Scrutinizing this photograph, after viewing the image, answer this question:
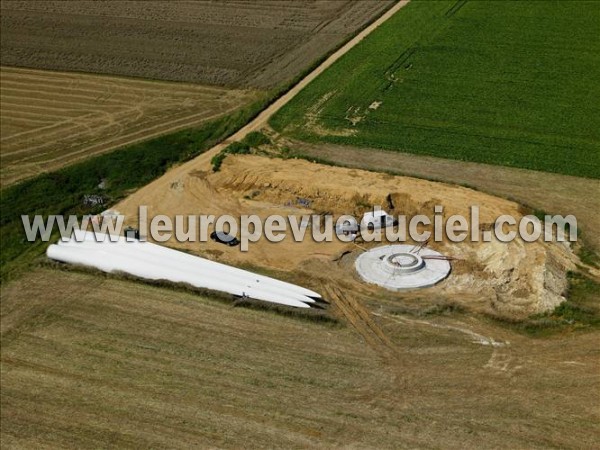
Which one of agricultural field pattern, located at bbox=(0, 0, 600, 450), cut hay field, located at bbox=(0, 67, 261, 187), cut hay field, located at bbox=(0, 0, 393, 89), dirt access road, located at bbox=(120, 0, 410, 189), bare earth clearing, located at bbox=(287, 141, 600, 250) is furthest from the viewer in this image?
cut hay field, located at bbox=(0, 0, 393, 89)

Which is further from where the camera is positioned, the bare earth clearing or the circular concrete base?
the bare earth clearing

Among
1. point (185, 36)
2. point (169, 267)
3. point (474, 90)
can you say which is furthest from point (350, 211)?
point (185, 36)

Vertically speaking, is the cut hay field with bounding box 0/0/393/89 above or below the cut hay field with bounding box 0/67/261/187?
above

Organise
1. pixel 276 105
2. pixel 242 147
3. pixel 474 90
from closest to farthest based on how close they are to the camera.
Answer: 1. pixel 242 147
2. pixel 474 90
3. pixel 276 105

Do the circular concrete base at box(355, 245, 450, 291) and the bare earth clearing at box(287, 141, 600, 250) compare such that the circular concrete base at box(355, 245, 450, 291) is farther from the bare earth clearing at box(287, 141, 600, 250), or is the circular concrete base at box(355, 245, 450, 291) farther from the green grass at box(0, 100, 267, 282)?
the green grass at box(0, 100, 267, 282)

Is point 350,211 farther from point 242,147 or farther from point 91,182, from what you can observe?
point 91,182

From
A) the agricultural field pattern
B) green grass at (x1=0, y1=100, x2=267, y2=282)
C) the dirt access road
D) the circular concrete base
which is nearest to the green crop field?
the agricultural field pattern

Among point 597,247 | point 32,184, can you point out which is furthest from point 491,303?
point 32,184

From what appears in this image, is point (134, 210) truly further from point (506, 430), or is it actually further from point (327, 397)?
point (506, 430)
